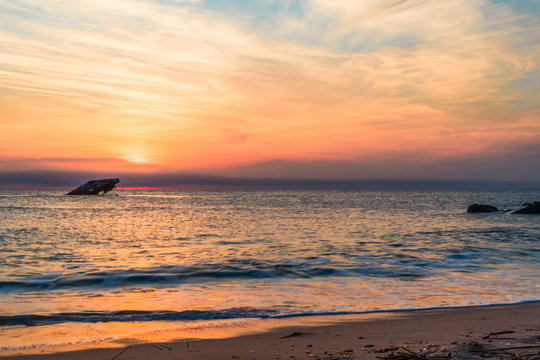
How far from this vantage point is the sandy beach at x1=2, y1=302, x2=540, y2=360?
5.86 m

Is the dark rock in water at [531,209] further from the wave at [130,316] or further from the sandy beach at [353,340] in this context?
the wave at [130,316]

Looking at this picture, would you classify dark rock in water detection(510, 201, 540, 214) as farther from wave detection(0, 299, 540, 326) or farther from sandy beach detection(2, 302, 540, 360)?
sandy beach detection(2, 302, 540, 360)

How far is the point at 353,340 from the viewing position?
672cm

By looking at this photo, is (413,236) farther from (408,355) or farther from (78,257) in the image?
(408,355)

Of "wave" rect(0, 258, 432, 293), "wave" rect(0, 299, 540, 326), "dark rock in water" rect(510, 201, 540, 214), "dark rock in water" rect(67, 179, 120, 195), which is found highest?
"dark rock in water" rect(67, 179, 120, 195)

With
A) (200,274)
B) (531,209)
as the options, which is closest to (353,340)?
(200,274)

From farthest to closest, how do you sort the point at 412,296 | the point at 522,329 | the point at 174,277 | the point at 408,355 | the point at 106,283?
the point at 174,277 < the point at 106,283 < the point at 412,296 < the point at 522,329 < the point at 408,355

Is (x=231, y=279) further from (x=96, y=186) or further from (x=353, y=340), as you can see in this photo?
(x=96, y=186)

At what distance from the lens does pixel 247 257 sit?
1784 cm

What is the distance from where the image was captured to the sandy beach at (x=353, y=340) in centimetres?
586

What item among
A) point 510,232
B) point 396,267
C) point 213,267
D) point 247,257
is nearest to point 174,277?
point 213,267

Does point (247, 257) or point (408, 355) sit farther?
point (247, 257)

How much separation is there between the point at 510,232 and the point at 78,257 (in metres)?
26.4

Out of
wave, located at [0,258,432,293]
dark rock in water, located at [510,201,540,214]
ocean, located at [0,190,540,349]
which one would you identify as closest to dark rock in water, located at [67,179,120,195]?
dark rock in water, located at [510,201,540,214]
